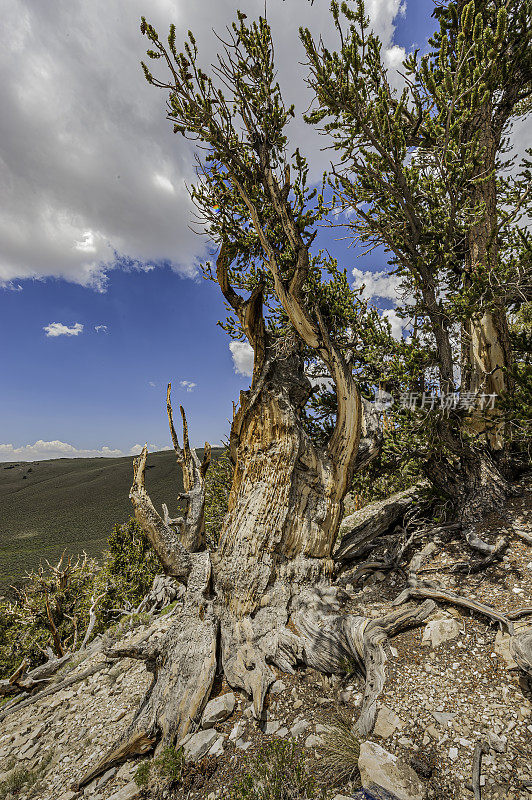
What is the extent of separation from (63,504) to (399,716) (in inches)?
3565

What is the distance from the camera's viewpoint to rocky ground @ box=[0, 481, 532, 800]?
2639 millimetres

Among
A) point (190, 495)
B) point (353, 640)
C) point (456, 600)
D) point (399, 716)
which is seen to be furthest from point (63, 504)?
point (399, 716)

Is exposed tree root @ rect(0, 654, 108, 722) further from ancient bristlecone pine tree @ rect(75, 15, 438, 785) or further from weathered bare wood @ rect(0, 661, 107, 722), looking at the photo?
ancient bristlecone pine tree @ rect(75, 15, 438, 785)

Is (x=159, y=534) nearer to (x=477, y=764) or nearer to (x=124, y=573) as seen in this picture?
(x=477, y=764)

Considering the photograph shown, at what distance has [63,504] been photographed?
252ft

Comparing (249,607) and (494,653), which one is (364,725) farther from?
(249,607)

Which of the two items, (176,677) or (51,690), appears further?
(51,690)

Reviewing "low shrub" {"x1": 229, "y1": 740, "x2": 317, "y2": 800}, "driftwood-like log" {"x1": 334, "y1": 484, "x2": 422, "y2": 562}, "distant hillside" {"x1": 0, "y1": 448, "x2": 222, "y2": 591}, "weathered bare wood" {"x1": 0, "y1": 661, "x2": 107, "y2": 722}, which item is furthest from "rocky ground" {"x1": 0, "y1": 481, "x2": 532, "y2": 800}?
"distant hillside" {"x1": 0, "y1": 448, "x2": 222, "y2": 591}

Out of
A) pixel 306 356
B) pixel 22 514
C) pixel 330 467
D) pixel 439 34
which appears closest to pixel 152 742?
pixel 330 467

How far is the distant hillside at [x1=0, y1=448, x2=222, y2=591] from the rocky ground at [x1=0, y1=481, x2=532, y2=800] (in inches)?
1135

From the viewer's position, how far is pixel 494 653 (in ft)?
11.4

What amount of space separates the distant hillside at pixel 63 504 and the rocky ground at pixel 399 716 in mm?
28840

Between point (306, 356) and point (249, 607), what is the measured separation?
4936mm

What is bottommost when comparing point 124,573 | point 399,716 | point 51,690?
point 124,573
